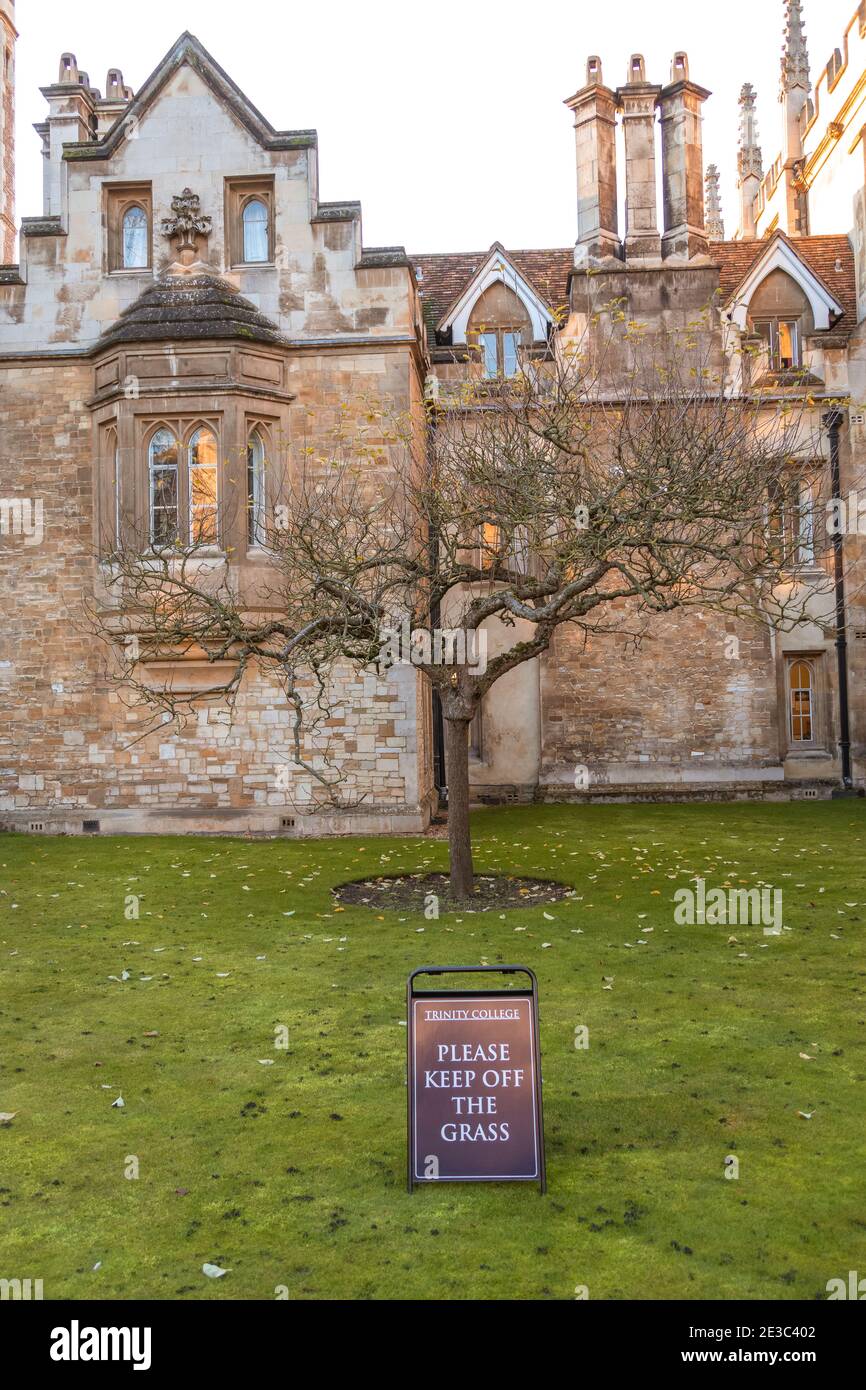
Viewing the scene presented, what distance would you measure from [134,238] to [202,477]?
476 cm

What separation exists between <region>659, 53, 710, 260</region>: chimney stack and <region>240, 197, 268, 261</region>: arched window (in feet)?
29.6

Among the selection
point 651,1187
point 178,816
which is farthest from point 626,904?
point 178,816

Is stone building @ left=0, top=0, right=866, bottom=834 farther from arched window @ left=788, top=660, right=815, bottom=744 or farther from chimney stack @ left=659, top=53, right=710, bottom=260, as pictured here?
arched window @ left=788, top=660, right=815, bottom=744

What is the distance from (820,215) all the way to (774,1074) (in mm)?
27951

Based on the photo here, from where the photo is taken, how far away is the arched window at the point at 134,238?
18.9 meters

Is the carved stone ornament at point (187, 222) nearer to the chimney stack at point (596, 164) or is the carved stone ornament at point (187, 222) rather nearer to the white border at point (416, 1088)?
the chimney stack at point (596, 164)

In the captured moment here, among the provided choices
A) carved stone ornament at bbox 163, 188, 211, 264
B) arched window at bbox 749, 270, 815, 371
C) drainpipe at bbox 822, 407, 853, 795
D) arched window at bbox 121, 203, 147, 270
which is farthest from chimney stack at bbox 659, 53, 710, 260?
arched window at bbox 121, 203, 147, 270

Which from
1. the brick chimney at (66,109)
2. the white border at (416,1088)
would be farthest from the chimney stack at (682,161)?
the white border at (416,1088)

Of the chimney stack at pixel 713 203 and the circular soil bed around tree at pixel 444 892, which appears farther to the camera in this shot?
the chimney stack at pixel 713 203

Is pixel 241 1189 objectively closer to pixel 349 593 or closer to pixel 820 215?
pixel 349 593

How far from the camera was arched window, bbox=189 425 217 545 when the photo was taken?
17.5 meters

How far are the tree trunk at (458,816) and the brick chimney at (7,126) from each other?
21.2 m
